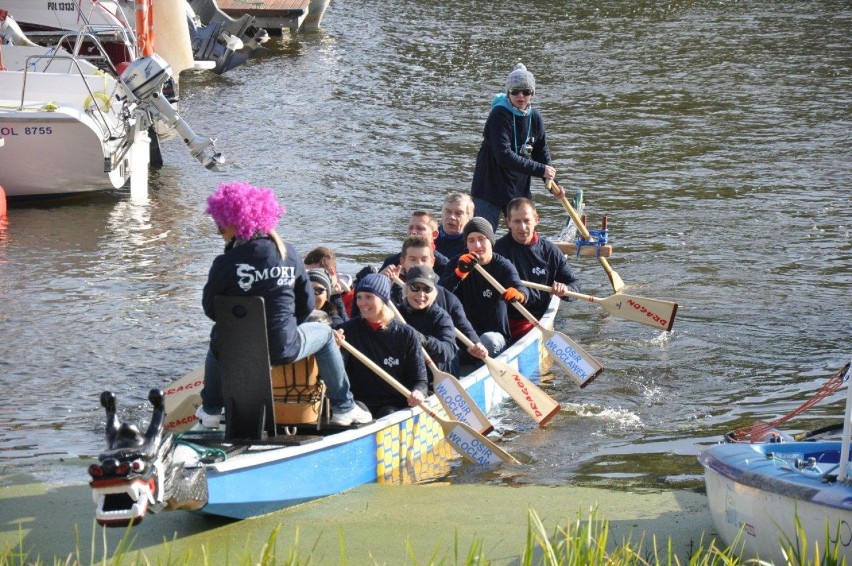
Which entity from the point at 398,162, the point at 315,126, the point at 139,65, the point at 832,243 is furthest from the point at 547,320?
the point at 315,126

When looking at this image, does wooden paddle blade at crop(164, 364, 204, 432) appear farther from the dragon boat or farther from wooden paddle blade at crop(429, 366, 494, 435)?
wooden paddle blade at crop(429, 366, 494, 435)

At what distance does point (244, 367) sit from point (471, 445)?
1.77 metres

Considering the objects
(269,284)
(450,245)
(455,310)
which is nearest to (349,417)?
(269,284)

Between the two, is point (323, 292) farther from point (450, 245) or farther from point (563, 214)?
point (563, 214)

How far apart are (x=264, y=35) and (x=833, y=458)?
21.6 metres

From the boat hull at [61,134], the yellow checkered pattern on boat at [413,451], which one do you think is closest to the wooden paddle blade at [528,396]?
the yellow checkered pattern on boat at [413,451]

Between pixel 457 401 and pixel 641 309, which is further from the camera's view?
pixel 641 309

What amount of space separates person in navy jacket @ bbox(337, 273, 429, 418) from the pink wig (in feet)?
4.59

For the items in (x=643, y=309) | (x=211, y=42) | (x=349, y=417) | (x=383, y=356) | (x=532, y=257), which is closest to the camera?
(x=349, y=417)

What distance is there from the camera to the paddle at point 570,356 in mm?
9273

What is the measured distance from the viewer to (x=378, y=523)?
6.46 meters

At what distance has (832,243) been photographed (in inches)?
534

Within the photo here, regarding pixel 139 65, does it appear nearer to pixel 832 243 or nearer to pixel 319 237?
pixel 319 237

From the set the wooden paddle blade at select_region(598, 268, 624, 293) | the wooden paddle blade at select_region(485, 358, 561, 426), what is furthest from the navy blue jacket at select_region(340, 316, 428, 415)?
the wooden paddle blade at select_region(598, 268, 624, 293)
